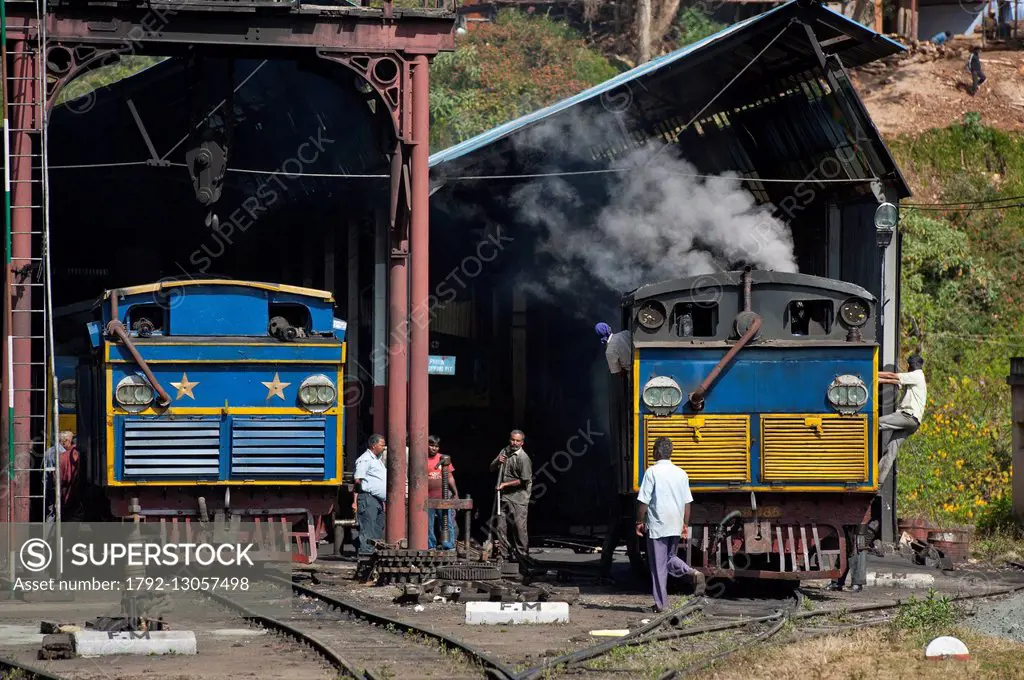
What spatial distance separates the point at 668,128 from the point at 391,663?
14.2 m

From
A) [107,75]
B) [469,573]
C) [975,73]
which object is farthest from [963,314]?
[107,75]

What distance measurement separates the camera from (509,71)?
4366 centimetres

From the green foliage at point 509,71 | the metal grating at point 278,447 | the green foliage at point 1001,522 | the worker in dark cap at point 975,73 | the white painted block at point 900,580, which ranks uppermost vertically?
the green foliage at point 509,71

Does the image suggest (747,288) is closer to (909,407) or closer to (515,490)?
(909,407)

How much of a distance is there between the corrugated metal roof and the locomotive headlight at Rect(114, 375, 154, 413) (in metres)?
5.70

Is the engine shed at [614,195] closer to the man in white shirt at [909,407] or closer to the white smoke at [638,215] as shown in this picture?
the white smoke at [638,215]

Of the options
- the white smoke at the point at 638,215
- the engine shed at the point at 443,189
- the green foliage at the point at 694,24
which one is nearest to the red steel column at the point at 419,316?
the engine shed at the point at 443,189

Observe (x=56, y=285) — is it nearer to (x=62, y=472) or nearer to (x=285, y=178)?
(x=285, y=178)

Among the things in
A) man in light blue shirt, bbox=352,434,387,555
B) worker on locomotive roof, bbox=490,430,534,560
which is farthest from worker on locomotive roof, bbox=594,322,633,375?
man in light blue shirt, bbox=352,434,387,555

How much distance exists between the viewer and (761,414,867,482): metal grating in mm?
14484

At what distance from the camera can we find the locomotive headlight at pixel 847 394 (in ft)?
47.6

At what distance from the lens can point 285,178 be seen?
968 inches

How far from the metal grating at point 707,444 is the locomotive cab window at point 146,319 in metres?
5.12

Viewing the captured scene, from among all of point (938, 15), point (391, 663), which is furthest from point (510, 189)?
point (938, 15)
